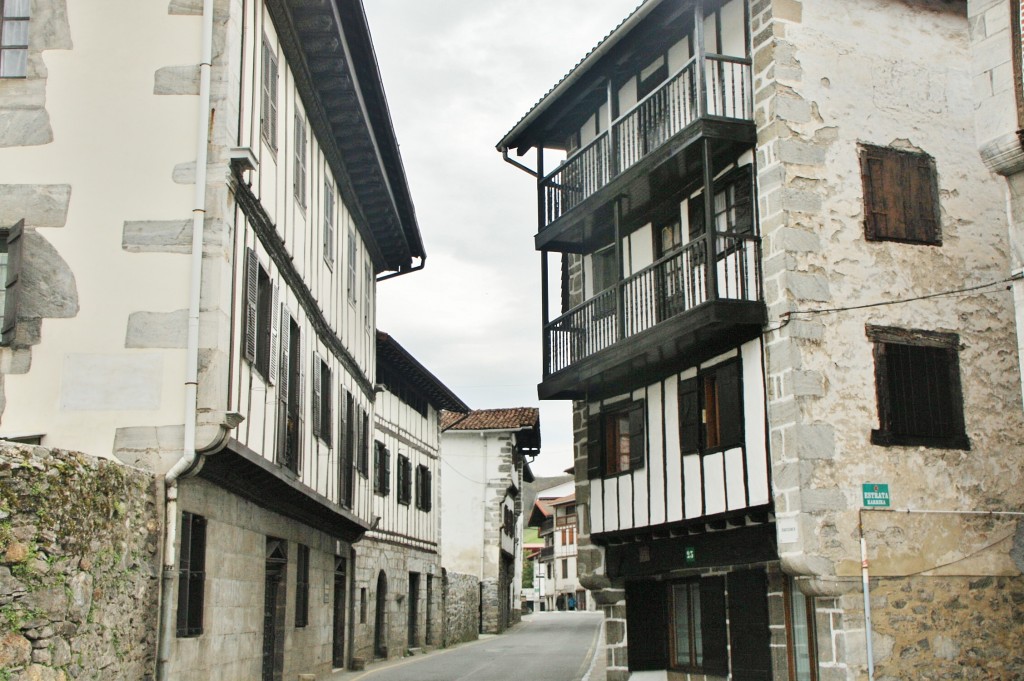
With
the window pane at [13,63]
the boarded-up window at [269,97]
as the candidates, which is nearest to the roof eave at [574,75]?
the boarded-up window at [269,97]

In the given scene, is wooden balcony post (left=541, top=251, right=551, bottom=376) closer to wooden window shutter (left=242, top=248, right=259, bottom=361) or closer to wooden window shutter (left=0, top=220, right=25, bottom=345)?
wooden window shutter (left=242, top=248, right=259, bottom=361)

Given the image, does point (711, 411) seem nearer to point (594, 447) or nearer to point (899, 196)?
point (594, 447)

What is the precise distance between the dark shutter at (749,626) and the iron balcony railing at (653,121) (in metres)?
5.94

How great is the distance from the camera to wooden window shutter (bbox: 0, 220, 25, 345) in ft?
36.5

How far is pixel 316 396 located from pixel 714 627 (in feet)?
21.4

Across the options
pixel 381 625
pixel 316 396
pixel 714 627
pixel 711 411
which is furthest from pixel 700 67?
pixel 381 625

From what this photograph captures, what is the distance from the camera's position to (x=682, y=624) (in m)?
17.0

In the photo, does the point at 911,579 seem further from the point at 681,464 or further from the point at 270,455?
the point at 270,455

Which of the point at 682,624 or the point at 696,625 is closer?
the point at 696,625

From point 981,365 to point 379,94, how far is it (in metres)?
9.53

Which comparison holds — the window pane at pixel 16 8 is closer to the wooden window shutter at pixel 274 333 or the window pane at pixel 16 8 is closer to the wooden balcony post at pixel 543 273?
the wooden window shutter at pixel 274 333

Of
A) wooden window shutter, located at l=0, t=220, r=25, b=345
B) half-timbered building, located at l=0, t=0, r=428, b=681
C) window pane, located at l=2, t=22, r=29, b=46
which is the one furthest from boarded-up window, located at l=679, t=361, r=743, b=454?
window pane, located at l=2, t=22, r=29, b=46

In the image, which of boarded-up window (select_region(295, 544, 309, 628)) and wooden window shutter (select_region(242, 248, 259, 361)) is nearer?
wooden window shutter (select_region(242, 248, 259, 361))

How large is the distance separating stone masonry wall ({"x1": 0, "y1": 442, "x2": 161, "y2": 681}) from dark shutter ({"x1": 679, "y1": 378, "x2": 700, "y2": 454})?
25.5ft
